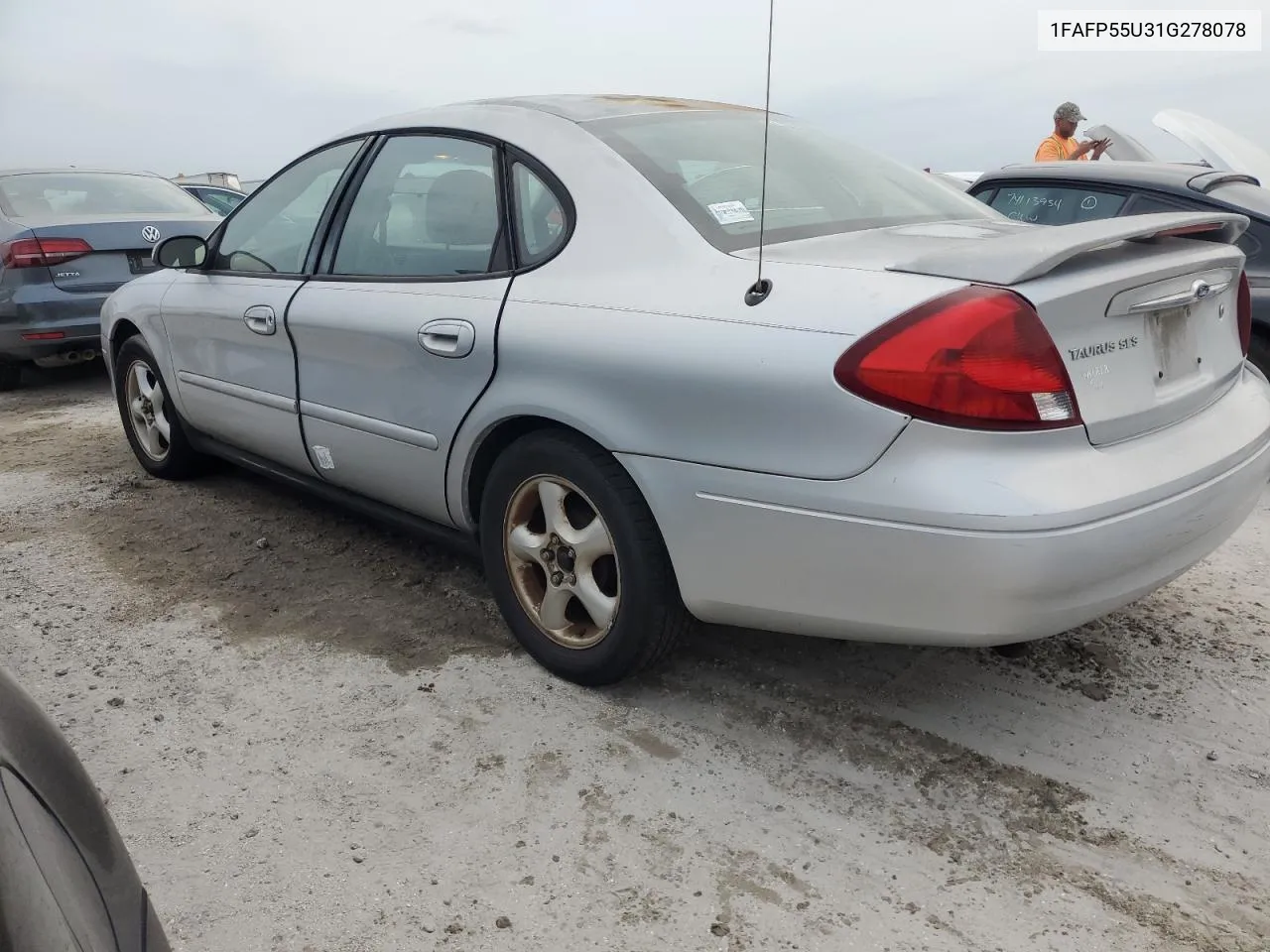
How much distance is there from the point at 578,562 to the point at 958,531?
1.01 m

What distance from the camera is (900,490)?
6.36ft

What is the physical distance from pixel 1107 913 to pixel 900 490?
86cm

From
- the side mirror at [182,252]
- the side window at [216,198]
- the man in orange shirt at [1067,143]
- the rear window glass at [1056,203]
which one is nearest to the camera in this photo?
the side mirror at [182,252]

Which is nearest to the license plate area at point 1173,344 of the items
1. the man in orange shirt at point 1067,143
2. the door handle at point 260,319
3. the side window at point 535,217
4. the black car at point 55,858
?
the side window at point 535,217

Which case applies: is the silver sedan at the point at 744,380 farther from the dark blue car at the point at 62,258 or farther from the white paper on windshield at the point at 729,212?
the dark blue car at the point at 62,258

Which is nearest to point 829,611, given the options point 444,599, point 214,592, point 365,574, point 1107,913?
point 1107,913

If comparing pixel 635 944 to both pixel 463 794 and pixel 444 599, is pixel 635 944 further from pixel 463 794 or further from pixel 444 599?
pixel 444 599

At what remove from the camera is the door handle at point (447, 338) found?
8.77 ft

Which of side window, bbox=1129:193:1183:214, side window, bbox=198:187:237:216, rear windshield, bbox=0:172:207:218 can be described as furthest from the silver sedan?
side window, bbox=198:187:237:216

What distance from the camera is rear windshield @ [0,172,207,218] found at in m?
6.76

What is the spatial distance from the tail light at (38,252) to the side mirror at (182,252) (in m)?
3.00

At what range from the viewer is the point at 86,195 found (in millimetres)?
7035

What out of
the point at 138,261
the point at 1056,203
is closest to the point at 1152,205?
the point at 1056,203

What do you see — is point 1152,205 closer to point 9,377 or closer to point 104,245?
point 104,245
